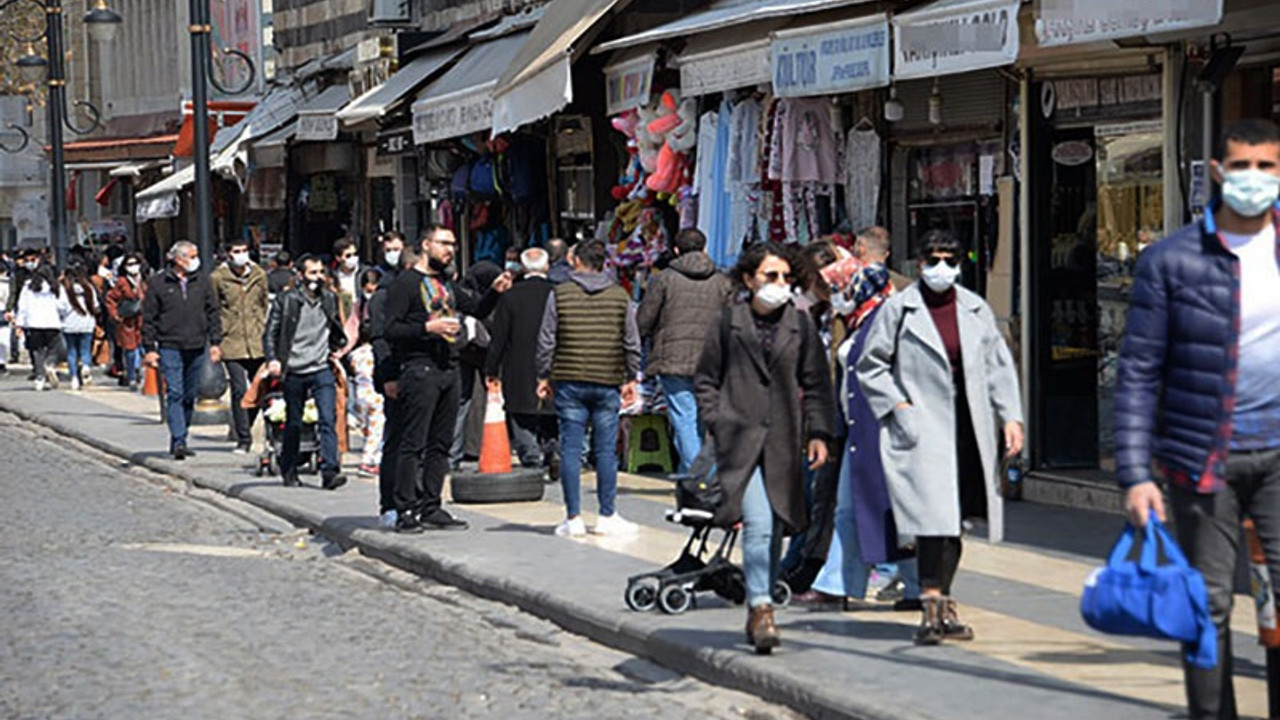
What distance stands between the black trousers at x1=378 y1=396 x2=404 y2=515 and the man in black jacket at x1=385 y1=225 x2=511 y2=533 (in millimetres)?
74

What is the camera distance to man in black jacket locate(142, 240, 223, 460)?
21047 mm

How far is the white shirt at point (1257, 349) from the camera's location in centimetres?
743

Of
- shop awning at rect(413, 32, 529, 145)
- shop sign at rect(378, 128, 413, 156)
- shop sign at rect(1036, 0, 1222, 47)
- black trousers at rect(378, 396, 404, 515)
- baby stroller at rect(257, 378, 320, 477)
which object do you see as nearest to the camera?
shop sign at rect(1036, 0, 1222, 47)

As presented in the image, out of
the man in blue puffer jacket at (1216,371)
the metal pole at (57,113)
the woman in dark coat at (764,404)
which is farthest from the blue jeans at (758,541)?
the metal pole at (57,113)

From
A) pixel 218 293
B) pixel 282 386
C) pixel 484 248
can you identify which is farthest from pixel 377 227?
pixel 282 386

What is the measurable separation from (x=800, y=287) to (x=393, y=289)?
4136mm

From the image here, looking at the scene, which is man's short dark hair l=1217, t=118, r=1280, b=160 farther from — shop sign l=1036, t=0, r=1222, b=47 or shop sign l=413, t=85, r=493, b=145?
shop sign l=413, t=85, r=493, b=145

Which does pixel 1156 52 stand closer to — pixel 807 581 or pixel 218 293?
pixel 807 581

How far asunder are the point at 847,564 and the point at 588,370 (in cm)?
361

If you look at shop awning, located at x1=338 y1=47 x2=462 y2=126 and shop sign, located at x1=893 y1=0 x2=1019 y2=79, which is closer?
shop sign, located at x1=893 y1=0 x2=1019 y2=79

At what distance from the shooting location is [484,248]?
25812 mm

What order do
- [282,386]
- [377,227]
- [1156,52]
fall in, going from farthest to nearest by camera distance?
[377,227], [282,386], [1156,52]

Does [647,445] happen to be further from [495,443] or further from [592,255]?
[592,255]

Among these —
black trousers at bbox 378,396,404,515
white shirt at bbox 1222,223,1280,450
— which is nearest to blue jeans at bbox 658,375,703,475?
black trousers at bbox 378,396,404,515
